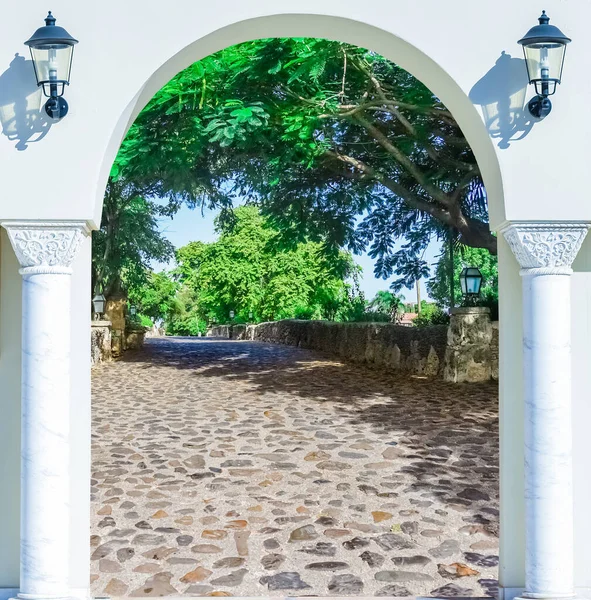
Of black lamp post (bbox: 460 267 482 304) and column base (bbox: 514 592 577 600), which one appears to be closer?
column base (bbox: 514 592 577 600)

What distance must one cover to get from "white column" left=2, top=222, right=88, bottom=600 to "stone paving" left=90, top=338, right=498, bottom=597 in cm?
70

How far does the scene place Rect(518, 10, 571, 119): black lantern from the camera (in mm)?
3189

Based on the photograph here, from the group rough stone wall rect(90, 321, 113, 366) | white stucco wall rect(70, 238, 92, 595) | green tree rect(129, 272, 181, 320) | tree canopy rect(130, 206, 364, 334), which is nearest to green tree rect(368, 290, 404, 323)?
rough stone wall rect(90, 321, 113, 366)

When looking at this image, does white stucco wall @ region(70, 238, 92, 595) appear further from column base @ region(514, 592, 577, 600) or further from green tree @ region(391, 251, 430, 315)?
green tree @ region(391, 251, 430, 315)

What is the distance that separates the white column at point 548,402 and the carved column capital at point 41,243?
8.06ft

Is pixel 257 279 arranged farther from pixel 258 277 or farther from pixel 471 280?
pixel 471 280

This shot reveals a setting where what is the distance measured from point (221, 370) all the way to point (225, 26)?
12285 mm

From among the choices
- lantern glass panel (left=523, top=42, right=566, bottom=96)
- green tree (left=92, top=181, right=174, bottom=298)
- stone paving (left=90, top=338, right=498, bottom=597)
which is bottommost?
stone paving (left=90, top=338, right=498, bottom=597)

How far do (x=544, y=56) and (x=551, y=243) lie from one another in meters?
0.99

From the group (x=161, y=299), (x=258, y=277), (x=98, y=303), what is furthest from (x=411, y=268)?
(x=161, y=299)

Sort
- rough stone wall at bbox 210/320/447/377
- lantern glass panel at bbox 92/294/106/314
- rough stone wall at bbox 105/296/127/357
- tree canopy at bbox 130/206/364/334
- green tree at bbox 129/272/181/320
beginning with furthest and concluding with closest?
green tree at bbox 129/272/181/320
tree canopy at bbox 130/206/364/334
rough stone wall at bbox 105/296/127/357
lantern glass panel at bbox 92/294/106/314
rough stone wall at bbox 210/320/447/377

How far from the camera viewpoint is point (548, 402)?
3383 mm

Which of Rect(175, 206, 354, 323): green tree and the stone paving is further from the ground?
Rect(175, 206, 354, 323): green tree

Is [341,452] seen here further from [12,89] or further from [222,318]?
[222,318]
